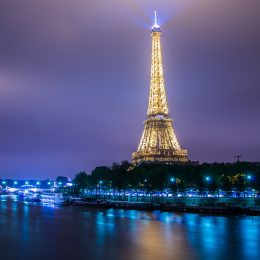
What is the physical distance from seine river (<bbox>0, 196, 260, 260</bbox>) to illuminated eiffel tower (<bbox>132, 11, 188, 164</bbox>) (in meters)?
56.5

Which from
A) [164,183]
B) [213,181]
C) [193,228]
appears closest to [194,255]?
[193,228]

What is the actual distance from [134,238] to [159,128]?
74321mm

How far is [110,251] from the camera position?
35500 mm

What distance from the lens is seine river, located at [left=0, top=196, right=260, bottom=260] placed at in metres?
34.3

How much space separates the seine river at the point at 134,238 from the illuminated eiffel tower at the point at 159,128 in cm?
5648

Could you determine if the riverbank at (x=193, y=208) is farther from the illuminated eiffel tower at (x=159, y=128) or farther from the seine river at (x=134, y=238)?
the illuminated eiffel tower at (x=159, y=128)

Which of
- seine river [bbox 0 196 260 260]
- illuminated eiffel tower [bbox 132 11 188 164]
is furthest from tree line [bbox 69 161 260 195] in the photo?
seine river [bbox 0 196 260 260]

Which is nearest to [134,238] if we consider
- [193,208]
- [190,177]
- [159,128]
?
[193,208]

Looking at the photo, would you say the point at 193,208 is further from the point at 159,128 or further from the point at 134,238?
the point at 159,128

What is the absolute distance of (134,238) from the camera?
41812 mm

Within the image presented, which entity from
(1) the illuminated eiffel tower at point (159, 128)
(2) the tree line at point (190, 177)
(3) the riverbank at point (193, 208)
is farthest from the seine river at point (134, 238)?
(1) the illuminated eiffel tower at point (159, 128)

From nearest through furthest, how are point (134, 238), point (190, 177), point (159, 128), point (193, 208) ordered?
point (134, 238)
point (193, 208)
point (190, 177)
point (159, 128)

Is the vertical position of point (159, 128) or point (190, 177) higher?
point (159, 128)

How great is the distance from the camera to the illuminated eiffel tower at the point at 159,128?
114 metres
